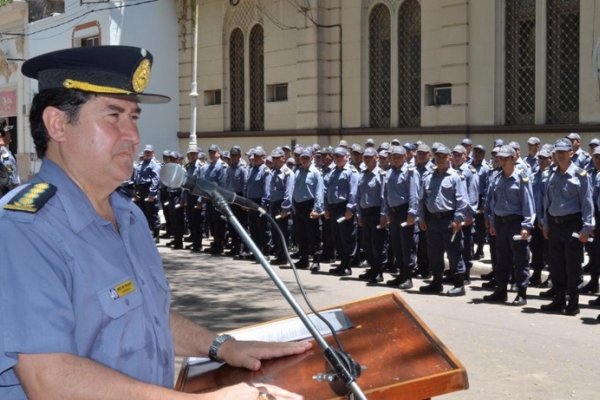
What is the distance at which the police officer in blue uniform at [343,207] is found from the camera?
45.9 feet

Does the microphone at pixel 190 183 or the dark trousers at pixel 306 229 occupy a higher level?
the microphone at pixel 190 183

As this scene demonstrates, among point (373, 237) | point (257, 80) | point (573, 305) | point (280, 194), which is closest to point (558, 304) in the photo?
point (573, 305)

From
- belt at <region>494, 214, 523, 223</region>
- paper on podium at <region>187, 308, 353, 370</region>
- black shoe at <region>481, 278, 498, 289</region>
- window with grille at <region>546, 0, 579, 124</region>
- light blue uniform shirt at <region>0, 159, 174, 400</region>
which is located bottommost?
black shoe at <region>481, 278, 498, 289</region>

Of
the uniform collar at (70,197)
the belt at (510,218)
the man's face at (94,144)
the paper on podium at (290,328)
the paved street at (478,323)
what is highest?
the man's face at (94,144)

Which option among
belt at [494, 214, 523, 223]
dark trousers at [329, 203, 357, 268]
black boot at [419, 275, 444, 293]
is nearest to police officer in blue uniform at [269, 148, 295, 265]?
dark trousers at [329, 203, 357, 268]

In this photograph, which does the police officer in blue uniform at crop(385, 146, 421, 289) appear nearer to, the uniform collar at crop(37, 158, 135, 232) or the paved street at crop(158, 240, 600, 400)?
the paved street at crop(158, 240, 600, 400)

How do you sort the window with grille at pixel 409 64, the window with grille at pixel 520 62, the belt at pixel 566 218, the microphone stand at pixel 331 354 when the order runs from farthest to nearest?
the window with grille at pixel 409 64
the window with grille at pixel 520 62
the belt at pixel 566 218
the microphone stand at pixel 331 354

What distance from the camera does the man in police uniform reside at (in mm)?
14000

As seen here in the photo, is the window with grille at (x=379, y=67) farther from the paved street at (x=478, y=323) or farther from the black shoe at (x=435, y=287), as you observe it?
the black shoe at (x=435, y=287)

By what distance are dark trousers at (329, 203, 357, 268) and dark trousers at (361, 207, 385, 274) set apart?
1.31ft

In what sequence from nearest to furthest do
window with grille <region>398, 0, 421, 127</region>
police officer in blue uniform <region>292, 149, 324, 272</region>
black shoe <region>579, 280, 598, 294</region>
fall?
black shoe <region>579, 280, 598, 294</region>
police officer in blue uniform <region>292, 149, 324, 272</region>
window with grille <region>398, 0, 421, 127</region>

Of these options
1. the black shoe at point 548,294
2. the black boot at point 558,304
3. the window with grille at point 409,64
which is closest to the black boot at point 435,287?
the black shoe at point 548,294

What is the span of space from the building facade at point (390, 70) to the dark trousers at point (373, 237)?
207 inches

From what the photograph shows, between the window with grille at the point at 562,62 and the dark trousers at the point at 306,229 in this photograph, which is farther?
the window with grille at the point at 562,62
